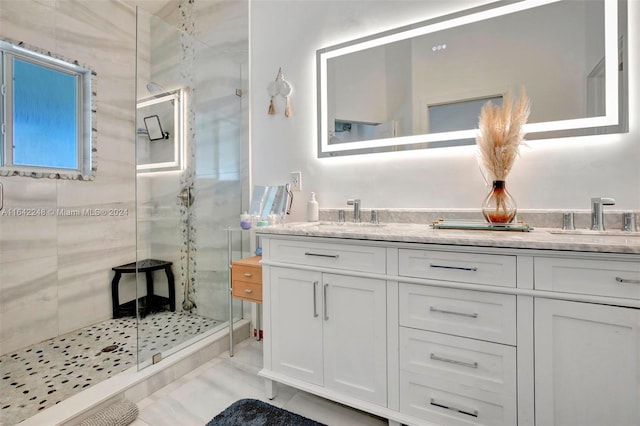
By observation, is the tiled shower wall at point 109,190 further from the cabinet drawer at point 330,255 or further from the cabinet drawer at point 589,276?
the cabinet drawer at point 589,276

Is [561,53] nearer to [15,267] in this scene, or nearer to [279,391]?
[279,391]

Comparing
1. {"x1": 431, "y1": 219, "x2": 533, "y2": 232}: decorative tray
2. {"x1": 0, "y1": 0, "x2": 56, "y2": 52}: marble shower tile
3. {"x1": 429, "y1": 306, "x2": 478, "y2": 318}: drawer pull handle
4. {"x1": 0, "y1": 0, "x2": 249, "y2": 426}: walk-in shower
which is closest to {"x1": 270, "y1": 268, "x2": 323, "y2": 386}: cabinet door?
{"x1": 429, "y1": 306, "x2": 478, "y2": 318}: drawer pull handle

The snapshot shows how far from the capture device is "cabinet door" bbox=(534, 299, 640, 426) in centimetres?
90

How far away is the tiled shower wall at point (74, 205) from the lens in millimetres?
2000

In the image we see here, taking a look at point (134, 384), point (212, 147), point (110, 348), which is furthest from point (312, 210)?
point (110, 348)

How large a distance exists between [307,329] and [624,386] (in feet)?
3.62

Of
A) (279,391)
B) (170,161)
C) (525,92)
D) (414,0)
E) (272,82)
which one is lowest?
(279,391)

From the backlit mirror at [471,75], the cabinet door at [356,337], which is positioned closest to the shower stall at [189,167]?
the backlit mirror at [471,75]

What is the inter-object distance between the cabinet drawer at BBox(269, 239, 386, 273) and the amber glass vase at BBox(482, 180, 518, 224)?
0.57 meters

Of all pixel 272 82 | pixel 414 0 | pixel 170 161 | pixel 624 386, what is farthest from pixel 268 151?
pixel 624 386

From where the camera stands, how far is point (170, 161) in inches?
80.6

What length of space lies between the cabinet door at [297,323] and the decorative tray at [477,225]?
0.65 meters

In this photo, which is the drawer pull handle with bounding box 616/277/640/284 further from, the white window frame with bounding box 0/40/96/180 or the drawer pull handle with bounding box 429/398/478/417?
the white window frame with bounding box 0/40/96/180

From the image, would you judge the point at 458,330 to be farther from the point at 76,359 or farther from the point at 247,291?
the point at 76,359
